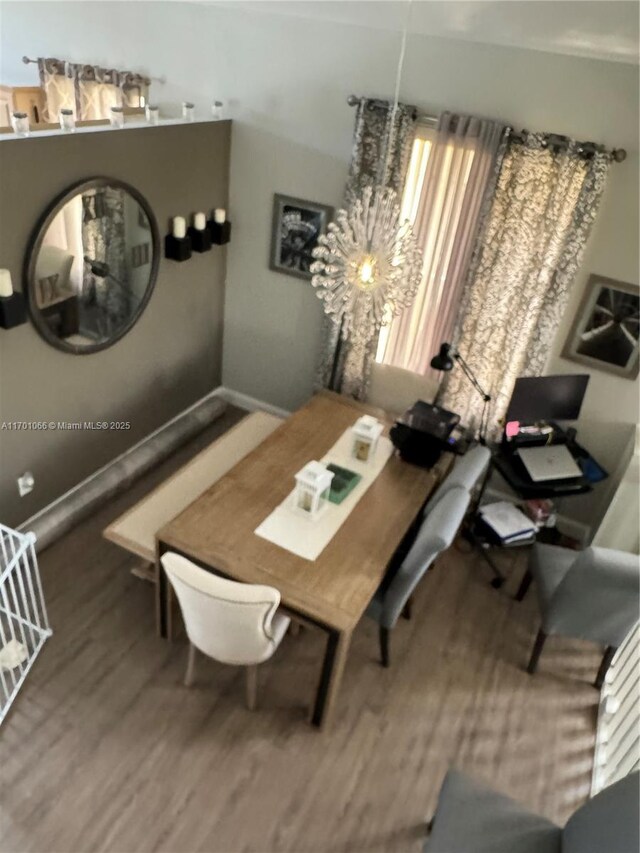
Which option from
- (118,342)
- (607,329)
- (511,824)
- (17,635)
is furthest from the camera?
(118,342)

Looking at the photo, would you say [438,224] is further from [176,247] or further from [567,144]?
[176,247]

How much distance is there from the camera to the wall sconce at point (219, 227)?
391 cm

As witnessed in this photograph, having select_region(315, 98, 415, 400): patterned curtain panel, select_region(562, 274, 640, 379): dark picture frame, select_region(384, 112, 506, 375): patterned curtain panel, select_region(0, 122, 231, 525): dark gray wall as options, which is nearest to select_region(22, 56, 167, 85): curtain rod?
select_region(0, 122, 231, 525): dark gray wall

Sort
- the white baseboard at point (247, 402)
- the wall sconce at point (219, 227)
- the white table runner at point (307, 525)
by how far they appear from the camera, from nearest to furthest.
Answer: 1. the white table runner at point (307, 525)
2. the wall sconce at point (219, 227)
3. the white baseboard at point (247, 402)

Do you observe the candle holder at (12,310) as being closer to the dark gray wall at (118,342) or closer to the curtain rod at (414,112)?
the dark gray wall at (118,342)

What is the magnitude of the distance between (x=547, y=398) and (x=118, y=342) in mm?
2468

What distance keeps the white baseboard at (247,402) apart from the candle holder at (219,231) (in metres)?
1.19

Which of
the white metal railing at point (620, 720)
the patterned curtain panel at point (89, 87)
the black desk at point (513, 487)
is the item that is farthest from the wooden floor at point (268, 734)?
the patterned curtain panel at point (89, 87)

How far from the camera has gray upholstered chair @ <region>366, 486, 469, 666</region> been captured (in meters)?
2.47

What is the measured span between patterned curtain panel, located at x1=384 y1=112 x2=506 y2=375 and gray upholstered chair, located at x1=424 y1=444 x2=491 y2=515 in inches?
39.7

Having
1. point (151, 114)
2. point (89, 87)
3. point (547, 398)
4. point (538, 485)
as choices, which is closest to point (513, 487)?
point (538, 485)

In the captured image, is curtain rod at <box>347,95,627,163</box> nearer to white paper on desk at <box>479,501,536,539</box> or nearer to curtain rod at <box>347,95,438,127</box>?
curtain rod at <box>347,95,438,127</box>

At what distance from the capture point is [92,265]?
3.22 metres

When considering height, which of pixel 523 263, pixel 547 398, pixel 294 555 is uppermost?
pixel 523 263
